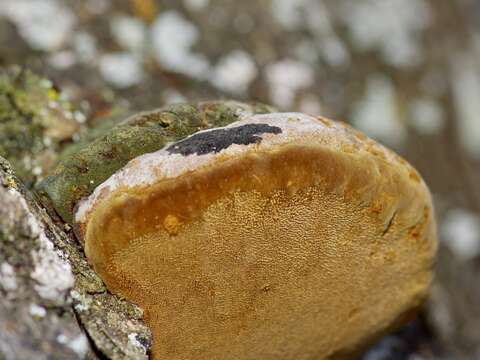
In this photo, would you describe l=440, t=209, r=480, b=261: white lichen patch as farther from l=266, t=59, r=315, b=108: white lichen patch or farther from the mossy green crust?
the mossy green crust

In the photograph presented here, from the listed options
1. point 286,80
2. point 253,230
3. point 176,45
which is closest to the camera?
point 253,230

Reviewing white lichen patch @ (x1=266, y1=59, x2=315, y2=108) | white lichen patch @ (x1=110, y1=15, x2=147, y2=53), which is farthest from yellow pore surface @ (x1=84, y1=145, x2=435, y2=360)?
white lichen patch @ (x1=110, y1=15, x2=147, y2=53)

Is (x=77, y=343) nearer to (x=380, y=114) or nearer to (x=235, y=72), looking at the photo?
(x=235, y=72)

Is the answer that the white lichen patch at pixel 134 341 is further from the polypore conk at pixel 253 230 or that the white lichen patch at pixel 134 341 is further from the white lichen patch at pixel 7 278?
the white lichen patch at pixel 7 278

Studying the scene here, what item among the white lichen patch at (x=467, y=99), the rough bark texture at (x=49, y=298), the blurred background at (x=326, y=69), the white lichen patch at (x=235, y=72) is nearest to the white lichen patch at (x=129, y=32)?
the blurred background at (x=326, y=69)

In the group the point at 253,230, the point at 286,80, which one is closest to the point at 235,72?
the point at 286,80

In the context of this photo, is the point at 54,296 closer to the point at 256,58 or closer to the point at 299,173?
the point at 299,173
